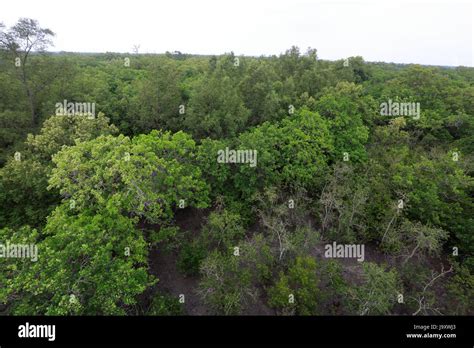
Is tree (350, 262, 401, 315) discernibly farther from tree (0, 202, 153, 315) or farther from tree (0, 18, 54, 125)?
tree (0, 18, 54, 125)

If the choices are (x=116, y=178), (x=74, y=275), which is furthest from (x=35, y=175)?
(x=74, y=275)

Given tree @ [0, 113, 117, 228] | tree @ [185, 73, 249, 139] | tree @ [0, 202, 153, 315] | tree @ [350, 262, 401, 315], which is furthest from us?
tree @ [185, 73, 249, 139]

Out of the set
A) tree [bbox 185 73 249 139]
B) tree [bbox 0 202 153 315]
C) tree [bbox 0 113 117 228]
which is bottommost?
tree [bbox 0 202 153 315]

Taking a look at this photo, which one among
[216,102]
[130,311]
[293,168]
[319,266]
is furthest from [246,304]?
[216,102]

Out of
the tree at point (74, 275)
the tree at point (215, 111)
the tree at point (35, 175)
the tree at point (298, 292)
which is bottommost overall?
the tree at point (298, 292)

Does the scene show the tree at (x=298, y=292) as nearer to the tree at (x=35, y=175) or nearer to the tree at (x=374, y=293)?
the tree at (x=374, y=293)

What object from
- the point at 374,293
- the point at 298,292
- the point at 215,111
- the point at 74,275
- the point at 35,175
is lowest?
the point at 298,292

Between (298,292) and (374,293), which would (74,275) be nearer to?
(298,292)

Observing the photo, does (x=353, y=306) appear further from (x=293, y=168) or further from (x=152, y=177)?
(x=152, y=177)

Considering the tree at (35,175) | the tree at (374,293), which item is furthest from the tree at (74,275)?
the tree at (374,293)

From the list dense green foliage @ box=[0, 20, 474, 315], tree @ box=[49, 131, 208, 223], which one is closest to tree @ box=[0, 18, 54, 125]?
dense green foliage @ box=[0, 20, 474, 315]

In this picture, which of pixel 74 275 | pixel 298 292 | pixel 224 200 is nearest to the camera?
pixel 74 275
